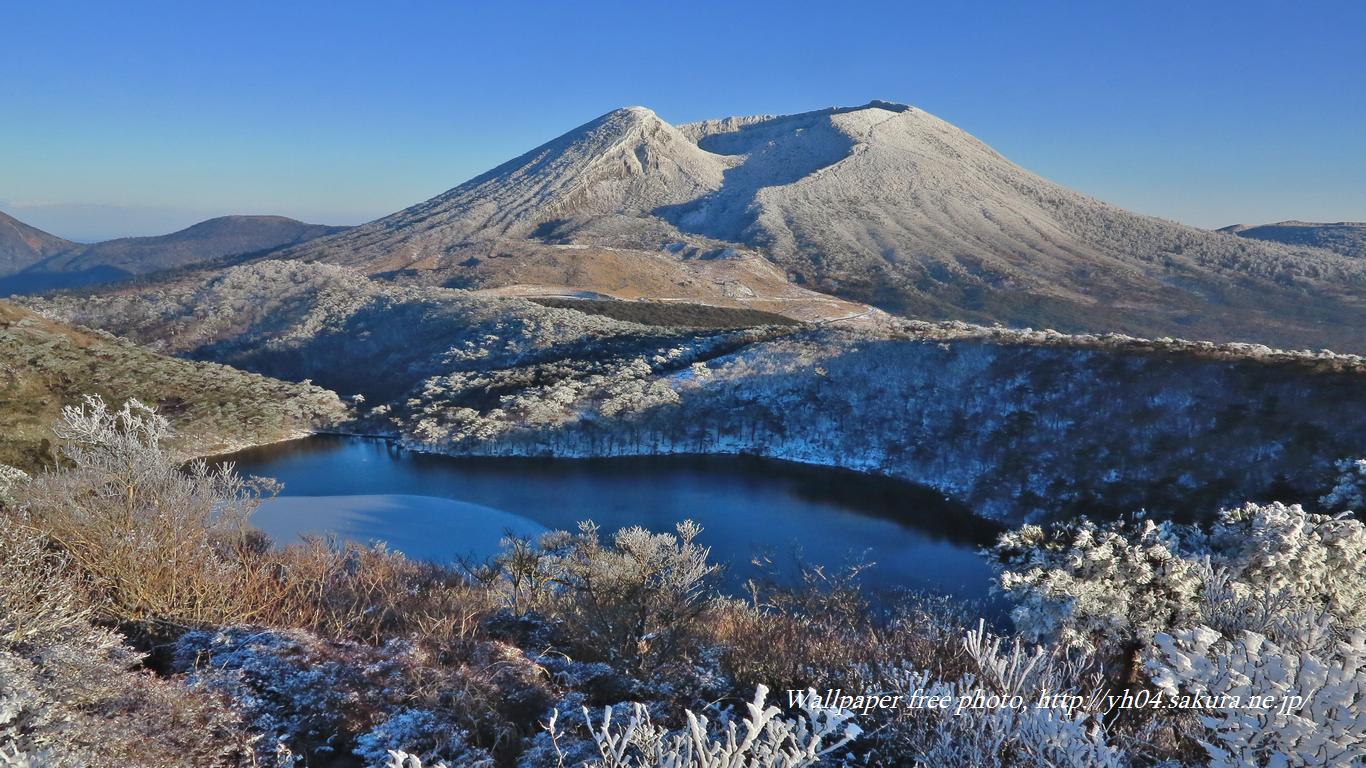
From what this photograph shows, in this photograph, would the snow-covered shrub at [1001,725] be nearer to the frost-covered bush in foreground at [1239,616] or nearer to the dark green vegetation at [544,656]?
the dark green vegetation at [544,656]

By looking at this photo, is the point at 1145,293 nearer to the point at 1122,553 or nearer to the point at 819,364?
the point at 819,364

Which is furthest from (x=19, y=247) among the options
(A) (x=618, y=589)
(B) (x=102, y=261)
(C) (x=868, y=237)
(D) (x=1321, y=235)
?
(D) (x=1321, y=235)

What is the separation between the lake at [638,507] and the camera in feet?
80.4

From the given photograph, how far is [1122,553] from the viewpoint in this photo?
14.4 metres

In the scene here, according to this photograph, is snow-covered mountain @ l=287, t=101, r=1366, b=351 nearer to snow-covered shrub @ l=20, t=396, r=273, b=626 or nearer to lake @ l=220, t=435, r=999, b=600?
lake @ l=220, t=435, r=999, b=600

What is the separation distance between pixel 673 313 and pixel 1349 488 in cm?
5714

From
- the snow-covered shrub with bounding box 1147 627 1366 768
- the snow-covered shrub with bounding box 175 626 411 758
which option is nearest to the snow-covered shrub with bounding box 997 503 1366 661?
the snow-covered shrub with bounding box 1147 627 1366 768

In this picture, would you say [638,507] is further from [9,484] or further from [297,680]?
[297,680]

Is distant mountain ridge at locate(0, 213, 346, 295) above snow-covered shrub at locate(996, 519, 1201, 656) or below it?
above

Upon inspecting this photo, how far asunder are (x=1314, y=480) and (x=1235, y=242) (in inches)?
4548

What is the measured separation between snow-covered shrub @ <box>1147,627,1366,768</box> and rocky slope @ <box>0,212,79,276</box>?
24342cm

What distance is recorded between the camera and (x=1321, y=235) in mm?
142000

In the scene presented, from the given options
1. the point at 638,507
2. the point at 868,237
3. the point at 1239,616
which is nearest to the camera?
the point at 1239,616

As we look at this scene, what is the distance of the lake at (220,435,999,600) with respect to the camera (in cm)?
2452
